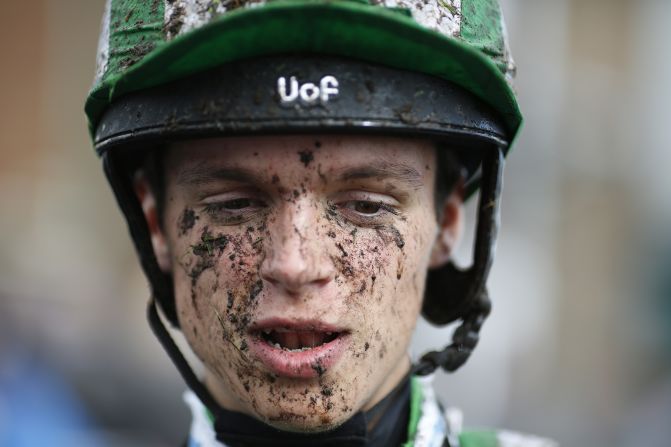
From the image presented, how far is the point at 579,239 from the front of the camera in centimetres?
847

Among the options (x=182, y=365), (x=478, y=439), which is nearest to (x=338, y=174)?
(x=182, y=365)

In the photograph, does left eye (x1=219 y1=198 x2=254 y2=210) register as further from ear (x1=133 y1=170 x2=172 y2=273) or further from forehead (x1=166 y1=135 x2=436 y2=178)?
ear (x1=133 y1=170 x2=172 y2=273)

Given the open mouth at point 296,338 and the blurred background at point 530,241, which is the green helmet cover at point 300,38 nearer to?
the open mouth at point 296,338

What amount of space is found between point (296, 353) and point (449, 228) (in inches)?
30.0

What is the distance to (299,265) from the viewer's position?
1805 mm

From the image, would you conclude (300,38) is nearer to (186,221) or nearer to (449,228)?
(186,221)

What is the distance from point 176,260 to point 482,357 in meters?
5.50

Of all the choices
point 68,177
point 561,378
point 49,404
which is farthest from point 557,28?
point 49,404

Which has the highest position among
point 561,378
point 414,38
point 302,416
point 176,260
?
point 414,38

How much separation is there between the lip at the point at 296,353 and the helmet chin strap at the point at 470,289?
549 millimetres

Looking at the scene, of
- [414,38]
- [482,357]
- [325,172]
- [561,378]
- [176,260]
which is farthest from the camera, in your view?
[561,378]

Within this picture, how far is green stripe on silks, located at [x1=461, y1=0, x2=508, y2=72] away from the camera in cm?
207

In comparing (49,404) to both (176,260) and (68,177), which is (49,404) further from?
(176,260)

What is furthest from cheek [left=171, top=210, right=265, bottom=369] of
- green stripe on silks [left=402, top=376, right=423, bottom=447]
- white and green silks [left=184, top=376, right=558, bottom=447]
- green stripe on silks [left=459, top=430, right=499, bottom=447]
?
green stripe on silks [left=459, top=430, right=499, bottom=447]
